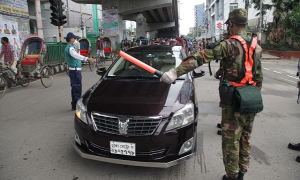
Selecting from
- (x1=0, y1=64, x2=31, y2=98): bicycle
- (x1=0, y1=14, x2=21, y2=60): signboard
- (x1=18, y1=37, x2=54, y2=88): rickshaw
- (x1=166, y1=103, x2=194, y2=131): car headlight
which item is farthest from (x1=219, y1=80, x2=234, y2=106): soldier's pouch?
(x1=0, y1=14, x2=21, y2=60): signboard

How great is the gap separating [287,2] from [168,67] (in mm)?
24809

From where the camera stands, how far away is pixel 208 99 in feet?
22.5

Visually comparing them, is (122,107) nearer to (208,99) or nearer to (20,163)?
(20,163)

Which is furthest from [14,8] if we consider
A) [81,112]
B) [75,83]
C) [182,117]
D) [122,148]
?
[182,117]

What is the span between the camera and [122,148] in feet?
8.90

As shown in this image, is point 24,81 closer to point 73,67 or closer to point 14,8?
point 73,67

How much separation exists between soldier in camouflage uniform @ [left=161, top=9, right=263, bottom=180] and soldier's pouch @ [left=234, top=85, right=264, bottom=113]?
0.43ft

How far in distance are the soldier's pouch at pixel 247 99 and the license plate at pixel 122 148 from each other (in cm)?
123

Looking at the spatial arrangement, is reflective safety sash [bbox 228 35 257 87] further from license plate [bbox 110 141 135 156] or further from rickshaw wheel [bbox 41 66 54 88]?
rickshaw wheel [bbox 41 66 54 88]

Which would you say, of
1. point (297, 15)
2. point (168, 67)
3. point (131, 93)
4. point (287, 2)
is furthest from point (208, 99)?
point (287, 2)

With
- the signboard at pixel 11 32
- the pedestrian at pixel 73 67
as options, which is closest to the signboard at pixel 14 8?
the signboard at pixel 11 32

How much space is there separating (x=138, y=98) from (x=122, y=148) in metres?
0.70

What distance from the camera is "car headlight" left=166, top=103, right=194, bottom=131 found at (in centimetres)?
277

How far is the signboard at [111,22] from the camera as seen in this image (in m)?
25.4
